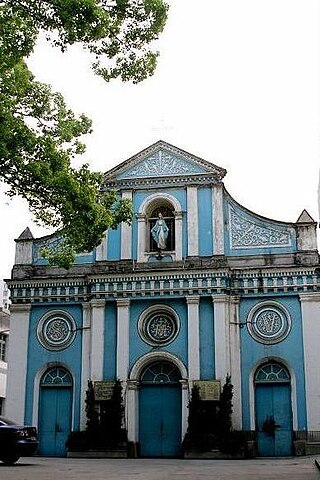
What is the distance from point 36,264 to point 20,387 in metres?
4.72

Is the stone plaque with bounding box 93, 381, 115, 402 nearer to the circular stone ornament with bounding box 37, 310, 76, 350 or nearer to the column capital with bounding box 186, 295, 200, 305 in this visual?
the circular stone ornament with bounding box 37, 310, 76, 350

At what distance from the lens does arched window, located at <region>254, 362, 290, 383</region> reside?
23625 mm

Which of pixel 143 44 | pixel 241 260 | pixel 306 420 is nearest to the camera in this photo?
pixel 143 44

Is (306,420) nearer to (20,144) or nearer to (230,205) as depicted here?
(230,205)

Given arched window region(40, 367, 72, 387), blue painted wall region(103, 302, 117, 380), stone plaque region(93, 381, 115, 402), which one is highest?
blue painted wall region(103, 302, 117, 380)

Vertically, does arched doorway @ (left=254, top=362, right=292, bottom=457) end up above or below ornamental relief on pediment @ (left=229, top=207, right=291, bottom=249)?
below

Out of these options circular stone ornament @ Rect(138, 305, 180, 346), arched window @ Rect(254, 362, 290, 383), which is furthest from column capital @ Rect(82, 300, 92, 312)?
arched window @ Rect(254, 362, 290, 383)

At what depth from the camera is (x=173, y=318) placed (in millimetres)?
24578

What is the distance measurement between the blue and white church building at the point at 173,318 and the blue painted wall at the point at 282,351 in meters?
0.04

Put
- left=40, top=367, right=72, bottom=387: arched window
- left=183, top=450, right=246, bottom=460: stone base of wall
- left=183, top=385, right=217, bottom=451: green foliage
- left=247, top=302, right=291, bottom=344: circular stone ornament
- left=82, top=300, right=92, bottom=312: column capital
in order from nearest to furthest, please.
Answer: left=183, top=450, right=246, bottom=460: stone base of wall < left=183, top=385, right=217, bottom=451: green foliage < left=247, top=302, right=291, bottom=344: circular stone ornament < left=40, top=367, right=72, bottom=387: arched window < left=82, top=300, right=92, bottom=312: column capital

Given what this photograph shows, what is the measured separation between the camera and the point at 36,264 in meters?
26.4

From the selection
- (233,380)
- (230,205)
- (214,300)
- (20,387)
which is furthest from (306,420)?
(20,387)

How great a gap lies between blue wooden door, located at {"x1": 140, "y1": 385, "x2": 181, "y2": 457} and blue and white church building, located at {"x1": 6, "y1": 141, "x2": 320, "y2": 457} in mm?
36

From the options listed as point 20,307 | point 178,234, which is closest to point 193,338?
point 178,234
